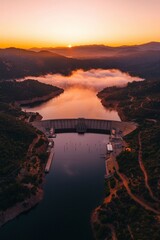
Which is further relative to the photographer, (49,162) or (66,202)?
(49,162)

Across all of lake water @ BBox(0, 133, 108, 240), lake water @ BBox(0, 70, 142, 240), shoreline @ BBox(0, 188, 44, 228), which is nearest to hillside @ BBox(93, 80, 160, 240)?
lake water @ BBox(0, 70, 142, 240)

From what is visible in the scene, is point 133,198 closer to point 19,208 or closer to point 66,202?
point 66,202

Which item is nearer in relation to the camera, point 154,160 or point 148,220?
point 148,220

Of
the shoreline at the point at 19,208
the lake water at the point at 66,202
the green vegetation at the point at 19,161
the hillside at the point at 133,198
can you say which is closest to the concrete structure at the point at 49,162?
the lake water at the point at 66,202

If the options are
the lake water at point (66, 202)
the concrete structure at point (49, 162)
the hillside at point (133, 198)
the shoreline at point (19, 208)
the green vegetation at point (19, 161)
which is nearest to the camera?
the hillside at point (133, 198)

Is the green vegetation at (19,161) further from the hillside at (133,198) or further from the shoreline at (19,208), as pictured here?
the hillside at (133,198)

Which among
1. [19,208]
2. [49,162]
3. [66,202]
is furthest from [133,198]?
[49,162]

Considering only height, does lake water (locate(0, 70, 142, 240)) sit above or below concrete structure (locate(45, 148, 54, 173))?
below

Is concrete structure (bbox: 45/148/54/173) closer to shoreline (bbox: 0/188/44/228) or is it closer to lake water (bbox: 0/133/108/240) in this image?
lake water (bbox: 0/133/108/240)

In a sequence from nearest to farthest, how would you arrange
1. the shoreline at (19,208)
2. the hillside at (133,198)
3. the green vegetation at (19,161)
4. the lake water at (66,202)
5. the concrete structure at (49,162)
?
the hillside at (133,198), the lake water at (66,202), the shoreline at (19,208), the green vegetation at (19,161), the concrete structure at (49,162)

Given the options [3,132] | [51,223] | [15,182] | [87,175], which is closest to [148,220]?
[51,223]

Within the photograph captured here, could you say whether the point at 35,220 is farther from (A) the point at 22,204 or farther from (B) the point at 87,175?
(B) the point at 87,175
